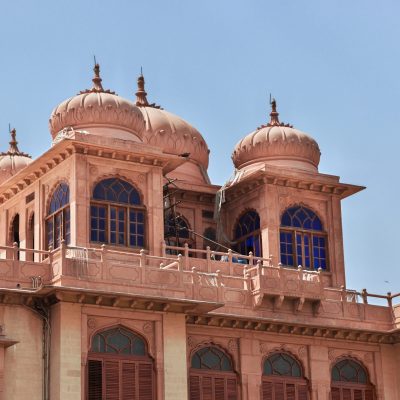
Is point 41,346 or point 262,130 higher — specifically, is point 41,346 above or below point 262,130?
below

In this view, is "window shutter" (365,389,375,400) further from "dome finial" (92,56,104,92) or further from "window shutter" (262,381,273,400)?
"dome finial" (92,56,104,92)

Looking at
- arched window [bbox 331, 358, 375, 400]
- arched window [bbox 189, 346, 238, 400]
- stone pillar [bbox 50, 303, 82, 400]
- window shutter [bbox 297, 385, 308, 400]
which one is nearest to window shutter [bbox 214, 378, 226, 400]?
Answer: arched window [bbox 189, 346, 238, 400]

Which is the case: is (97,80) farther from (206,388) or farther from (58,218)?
(206,388)

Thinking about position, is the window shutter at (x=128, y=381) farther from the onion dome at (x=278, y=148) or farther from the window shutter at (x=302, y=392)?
the onion dome at (x=278, y=148)

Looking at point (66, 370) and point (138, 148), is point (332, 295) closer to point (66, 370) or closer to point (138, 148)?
point (138, 148)

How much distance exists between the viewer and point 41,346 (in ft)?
109

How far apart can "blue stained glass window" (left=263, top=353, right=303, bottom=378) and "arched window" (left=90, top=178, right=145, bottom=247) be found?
5568 millimetres

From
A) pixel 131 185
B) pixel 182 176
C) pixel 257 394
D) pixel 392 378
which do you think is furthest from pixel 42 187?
pixel 392 378

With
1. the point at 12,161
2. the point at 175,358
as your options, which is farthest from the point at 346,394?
the point at 12,161

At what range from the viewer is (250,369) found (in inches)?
1443

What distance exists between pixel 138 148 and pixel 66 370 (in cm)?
894

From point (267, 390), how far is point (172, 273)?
17.1ft

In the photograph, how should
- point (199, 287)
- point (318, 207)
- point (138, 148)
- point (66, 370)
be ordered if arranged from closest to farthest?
1. point (66, 370)
2. point (199, 287)
3. point (138, 148)
4. point (318, 207)

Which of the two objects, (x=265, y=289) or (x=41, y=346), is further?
(x=265, y=289)
